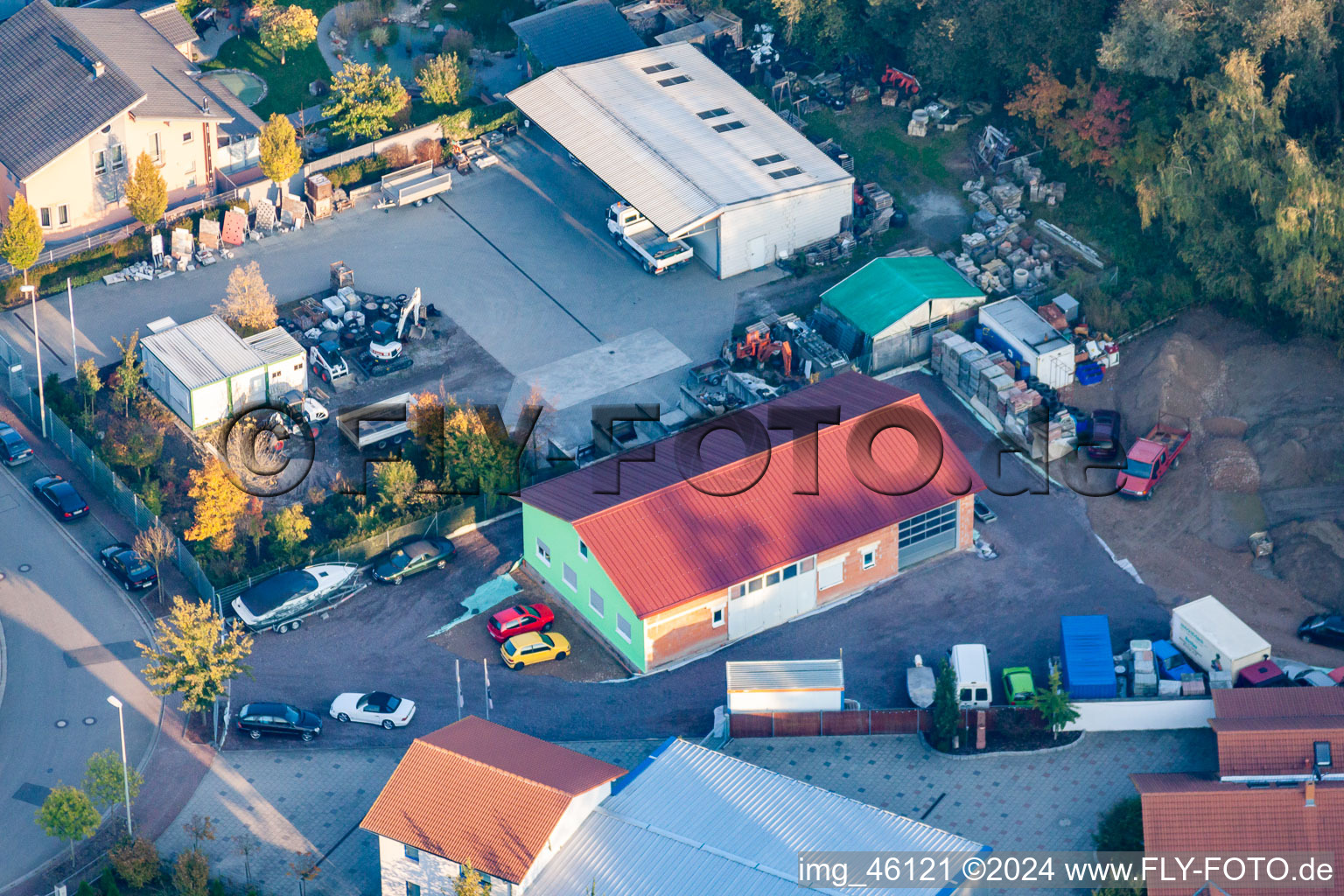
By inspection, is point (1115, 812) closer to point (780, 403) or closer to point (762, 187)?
point (780, 403)

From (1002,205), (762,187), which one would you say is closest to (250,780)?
(762,187)

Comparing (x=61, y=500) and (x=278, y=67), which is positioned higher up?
(x=278, y=67)

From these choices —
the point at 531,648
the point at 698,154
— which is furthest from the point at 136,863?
the point at 698,154

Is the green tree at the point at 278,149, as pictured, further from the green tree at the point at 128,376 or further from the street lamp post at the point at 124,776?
the street lamp post at the point at 124,776

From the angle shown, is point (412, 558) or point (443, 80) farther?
point (443, 80)

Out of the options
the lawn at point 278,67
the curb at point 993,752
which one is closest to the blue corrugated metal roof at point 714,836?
the curb at point 993,752

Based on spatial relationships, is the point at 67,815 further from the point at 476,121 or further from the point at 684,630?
the point at 476,121
